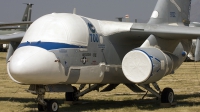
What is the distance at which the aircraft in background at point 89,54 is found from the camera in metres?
12.9

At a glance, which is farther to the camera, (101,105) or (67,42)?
(101,105)

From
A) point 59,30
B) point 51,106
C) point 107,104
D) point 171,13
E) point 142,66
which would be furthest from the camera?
point 171,13

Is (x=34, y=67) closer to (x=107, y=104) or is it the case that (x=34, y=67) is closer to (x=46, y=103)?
(x=46, y=103)

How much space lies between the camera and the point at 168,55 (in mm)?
15844

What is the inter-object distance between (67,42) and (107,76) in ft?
7.14

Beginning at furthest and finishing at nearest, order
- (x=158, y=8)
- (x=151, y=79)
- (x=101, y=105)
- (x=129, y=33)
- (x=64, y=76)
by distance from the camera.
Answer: (x=158, y=8) < (x=101, y=105) < (x=129, y=33) < (x=151, y=79) < (x=64, y=76)

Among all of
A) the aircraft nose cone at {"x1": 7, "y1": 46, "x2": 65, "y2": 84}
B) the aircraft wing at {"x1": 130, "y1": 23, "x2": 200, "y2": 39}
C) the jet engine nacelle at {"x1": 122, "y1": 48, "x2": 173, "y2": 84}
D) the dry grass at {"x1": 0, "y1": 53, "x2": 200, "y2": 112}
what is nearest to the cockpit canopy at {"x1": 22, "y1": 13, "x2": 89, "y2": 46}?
the aircraft nose cone at {"x1": 7, "y1": 46, "x2": 65, "y2": 84}

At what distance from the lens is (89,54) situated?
14.3 meters

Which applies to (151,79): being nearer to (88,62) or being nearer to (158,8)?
(88,62)

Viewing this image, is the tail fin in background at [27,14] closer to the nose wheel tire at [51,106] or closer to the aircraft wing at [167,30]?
the aircraft wing at [167,30]

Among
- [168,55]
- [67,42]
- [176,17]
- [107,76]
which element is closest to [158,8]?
[176,17]

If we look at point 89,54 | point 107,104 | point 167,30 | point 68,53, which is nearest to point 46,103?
point 68,53

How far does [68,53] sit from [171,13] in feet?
18.2

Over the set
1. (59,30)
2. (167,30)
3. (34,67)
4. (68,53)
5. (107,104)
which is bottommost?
(107,104)
